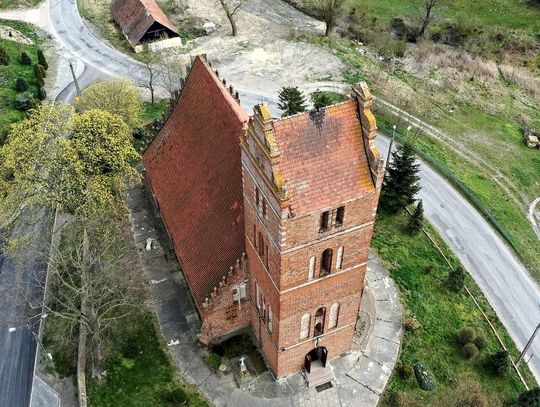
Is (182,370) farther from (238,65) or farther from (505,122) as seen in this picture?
(505,122)

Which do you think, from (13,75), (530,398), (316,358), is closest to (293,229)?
(316,358)

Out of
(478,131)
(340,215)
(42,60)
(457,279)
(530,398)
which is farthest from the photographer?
(42,60)

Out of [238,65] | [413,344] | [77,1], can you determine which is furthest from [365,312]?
[77,1]

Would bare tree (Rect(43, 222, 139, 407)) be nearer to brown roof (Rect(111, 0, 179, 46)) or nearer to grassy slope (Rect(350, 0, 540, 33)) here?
brown roof (Rect(111, 0, 179, 46))

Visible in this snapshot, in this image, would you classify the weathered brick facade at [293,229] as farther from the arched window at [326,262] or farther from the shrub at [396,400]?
the shrub at [396,400]

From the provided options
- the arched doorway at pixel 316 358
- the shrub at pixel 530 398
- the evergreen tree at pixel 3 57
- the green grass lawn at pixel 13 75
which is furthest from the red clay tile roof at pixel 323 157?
the evergreen tree at pixel 3 57

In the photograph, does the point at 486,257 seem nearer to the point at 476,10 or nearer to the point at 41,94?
the point at 41,94

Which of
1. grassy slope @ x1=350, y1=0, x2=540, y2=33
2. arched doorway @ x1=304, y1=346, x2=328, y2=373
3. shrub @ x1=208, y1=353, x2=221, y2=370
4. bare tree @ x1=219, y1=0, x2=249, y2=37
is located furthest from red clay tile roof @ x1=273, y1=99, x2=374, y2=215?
grassy slope @ x1=350, y1=0, x2=540, y2=33
